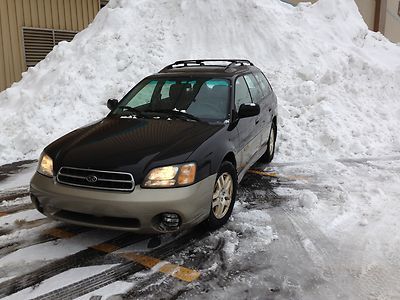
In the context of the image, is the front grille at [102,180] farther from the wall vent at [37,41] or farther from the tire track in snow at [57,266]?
the wall vent at [37,41]

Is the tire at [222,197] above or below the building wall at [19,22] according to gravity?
below

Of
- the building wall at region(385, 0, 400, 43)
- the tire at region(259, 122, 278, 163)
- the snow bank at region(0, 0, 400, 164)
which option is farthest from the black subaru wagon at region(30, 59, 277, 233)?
the building wall at region(385, 0, 400, 43)

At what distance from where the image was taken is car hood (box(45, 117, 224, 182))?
12.0 feet

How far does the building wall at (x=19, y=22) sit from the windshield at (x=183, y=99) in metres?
7.14

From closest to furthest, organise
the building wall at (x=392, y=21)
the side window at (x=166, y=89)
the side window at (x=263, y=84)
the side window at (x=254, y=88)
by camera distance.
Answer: the side window at (x=166, y=89)
the side window at (x=254, y=88)
the side window at (x=263, y=84)
the building wall at (x=392, y=21)

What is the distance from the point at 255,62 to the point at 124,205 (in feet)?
25.4

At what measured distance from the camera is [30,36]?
446 inches

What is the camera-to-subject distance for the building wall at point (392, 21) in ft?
78.0

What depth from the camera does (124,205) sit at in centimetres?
350

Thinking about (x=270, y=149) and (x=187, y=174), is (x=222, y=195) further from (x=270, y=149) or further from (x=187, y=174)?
(x=270, y=149)

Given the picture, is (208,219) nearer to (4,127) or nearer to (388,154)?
(388,154)

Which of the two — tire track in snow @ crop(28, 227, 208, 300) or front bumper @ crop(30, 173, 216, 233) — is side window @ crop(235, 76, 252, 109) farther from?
tire track in snow @ crop(28, 227, 208, 300)

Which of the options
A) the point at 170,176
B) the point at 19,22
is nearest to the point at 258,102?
the point at 170,176

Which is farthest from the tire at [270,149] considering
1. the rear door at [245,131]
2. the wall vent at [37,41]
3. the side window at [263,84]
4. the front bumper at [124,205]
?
the wall vent at [37,41]
